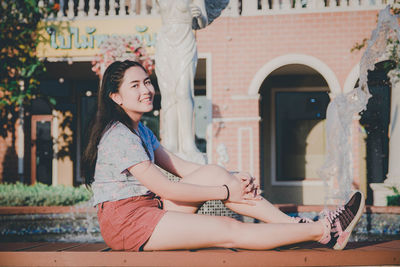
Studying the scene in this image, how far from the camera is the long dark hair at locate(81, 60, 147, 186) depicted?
1.96 m

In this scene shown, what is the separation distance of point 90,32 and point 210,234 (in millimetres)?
7969

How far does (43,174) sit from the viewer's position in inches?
437

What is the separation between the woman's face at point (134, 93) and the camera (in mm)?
1975

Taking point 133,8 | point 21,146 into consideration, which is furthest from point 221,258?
point 21,146

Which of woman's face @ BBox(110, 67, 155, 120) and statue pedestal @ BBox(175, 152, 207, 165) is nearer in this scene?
woman's face @ BBox(110, 67, 155, 120)

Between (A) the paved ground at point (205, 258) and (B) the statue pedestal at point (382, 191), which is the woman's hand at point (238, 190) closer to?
(A) the paved ground at point (205, 258)

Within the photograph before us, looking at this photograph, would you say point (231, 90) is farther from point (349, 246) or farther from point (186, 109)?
point (349, 246)

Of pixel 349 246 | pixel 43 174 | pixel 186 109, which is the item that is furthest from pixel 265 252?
pixel 43 174

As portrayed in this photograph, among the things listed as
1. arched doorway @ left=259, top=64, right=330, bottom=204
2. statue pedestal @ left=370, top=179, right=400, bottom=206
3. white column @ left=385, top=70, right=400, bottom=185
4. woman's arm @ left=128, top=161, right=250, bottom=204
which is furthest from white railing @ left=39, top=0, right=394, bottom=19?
woman's arm @ left=128, top=161, right=250, bottom=204

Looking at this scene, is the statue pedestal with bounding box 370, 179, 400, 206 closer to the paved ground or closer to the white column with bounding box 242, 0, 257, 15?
the white column with bounding box 242, 0, 257, 15

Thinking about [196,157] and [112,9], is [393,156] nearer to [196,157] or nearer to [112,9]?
[196,157]

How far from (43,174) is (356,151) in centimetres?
723

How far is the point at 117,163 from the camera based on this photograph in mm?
1862

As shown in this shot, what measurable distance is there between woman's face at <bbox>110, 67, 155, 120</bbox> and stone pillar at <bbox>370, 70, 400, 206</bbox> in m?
5.77
